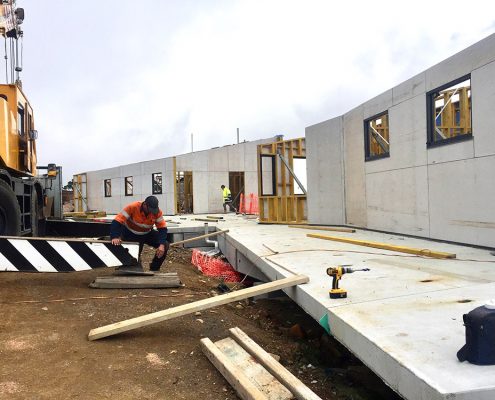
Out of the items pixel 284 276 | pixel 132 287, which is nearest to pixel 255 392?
pixel 284 276

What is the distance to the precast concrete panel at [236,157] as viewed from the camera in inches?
912

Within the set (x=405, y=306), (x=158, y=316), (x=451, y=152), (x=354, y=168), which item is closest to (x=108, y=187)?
(x=354, y=168)

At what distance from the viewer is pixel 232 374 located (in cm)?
299

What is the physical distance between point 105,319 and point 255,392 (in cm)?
238

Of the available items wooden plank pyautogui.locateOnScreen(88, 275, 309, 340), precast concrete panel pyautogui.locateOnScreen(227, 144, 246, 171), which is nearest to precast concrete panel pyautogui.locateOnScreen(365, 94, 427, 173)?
wooden plank pyautogui.locateOnScreen(88, 275, 309, 340)

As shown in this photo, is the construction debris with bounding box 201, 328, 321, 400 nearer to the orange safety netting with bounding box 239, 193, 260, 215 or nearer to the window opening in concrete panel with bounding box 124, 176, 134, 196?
the orange safety netting with bounding box 239, 193, 260, 215

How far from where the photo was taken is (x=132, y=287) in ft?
19.2

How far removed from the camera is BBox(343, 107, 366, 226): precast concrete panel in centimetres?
990

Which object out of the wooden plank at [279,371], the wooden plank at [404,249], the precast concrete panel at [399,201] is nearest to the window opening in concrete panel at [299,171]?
the precast concrete panel at [399,201]

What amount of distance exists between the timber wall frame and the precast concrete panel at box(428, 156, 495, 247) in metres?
5.87

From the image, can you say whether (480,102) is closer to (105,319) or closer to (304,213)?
(105,319)

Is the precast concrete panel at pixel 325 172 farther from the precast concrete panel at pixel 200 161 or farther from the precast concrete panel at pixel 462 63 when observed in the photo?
the precast concrete panel at pixel 200 161

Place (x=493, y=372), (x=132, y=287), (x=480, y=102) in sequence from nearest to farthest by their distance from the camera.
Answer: (x=493, y=372)
(x=132, y=287)
(x=480, y=102)

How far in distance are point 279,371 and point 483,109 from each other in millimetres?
5357
